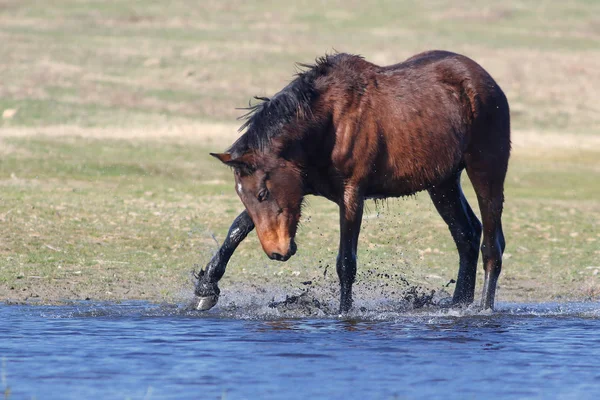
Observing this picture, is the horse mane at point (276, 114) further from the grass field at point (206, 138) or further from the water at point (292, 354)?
the grass field at point (206, 138)

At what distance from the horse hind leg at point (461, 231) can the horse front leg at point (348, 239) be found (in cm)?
129

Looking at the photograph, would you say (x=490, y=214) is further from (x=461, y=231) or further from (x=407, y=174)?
(x=407, y=174)

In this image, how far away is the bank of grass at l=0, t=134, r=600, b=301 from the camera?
9711mm

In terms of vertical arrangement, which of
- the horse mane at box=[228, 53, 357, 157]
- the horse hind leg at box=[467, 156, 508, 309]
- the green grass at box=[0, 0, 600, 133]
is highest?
the green grass at box=[0, 0, 600, 133]

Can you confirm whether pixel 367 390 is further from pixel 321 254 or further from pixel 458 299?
pixel 321 254

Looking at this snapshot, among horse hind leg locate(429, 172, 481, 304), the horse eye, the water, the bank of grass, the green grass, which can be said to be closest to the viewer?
the water

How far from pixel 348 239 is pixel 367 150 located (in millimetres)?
645

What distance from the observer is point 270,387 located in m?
5.68

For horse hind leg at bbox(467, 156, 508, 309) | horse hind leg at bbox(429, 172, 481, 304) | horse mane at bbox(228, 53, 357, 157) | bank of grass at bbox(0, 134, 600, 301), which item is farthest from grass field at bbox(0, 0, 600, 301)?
horse mane at bbox(228, 53, 357, 157)

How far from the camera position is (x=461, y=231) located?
902cm

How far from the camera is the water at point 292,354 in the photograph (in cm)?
568

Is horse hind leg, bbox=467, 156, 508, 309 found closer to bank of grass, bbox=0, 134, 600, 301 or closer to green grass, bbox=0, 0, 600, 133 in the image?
bank of grass, bbox=0, 134, 600, 301

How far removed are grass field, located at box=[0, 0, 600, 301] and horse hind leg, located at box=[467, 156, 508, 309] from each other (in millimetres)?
941

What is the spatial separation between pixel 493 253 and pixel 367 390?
344cm
